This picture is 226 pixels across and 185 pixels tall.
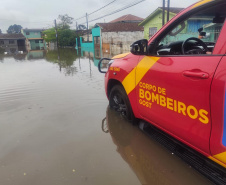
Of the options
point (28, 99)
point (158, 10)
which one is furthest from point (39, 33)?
point (28, 99)

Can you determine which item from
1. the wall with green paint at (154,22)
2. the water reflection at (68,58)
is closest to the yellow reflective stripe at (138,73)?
the water reflection at (68,58)

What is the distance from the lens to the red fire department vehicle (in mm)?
1749

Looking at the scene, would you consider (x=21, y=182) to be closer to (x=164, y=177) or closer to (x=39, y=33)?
(x=164, y=177)

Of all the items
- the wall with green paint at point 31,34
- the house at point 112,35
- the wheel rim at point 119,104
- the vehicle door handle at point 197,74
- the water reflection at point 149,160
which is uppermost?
the wall with green paint at point 31,34

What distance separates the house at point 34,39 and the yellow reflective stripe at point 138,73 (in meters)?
61.6

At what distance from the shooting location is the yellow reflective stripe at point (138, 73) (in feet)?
8.38

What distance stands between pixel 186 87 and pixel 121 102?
5.87 feet

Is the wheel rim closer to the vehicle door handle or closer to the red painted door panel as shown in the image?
the red painted door panel

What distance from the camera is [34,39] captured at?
61.1m

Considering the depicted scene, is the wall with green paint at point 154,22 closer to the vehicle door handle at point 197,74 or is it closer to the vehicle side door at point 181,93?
the vehicle side door at point 181,93

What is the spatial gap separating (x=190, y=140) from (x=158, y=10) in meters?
20.5

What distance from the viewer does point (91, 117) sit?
4.12m

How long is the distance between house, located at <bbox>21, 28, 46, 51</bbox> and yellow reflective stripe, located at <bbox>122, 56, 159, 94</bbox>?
202ft

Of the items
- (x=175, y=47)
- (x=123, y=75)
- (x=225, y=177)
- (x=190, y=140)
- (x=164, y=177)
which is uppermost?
(x=175, y=47)
